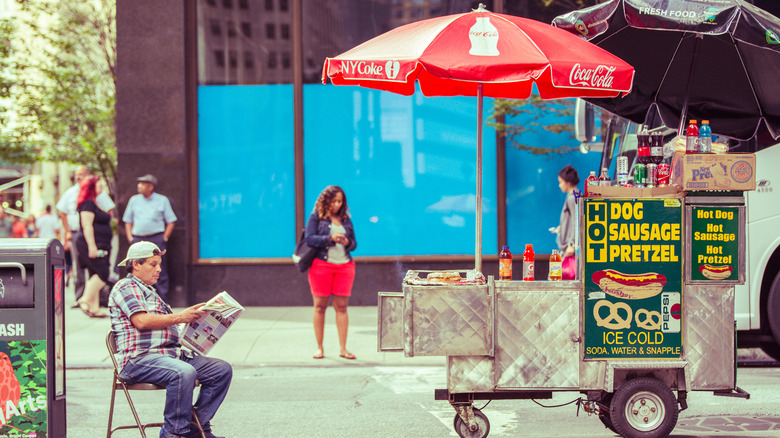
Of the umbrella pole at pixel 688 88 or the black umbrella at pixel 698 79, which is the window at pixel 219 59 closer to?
the black umbrella at pixel 698 79

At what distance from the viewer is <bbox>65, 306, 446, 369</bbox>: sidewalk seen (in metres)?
8.80

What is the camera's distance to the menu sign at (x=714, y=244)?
18.1 ft

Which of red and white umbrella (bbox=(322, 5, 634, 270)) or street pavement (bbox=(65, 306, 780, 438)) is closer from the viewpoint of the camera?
red and white umbrella (bbox=(322, 5, 634, 270))

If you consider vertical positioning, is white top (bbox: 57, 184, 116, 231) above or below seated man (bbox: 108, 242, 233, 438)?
above

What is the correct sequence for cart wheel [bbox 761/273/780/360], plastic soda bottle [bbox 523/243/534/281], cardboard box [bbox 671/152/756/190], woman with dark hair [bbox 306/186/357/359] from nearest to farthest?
cardboard box [bbox 671/152/756/190], plastic soda bottle [bbox 523/243/534/281], cart wheel [bbox 761/273/780/360], woman with dark hair [bbox 306/186/357/359]

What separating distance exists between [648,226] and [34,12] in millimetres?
15305

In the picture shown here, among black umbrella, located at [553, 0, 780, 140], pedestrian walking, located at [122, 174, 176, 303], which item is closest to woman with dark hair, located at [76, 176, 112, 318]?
pedestrian walking, located at [122, 174, 176, 303]

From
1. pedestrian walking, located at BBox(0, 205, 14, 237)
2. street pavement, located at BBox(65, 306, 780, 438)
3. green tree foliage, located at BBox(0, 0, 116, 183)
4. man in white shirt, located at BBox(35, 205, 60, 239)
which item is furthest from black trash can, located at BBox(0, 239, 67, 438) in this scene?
pedestrian walking, located at BBox(0, 205, 14, 237)

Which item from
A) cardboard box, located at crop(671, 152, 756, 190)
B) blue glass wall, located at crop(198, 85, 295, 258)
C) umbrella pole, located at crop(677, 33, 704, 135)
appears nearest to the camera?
cardboard box, located at crop(671, 152, 756, 190)

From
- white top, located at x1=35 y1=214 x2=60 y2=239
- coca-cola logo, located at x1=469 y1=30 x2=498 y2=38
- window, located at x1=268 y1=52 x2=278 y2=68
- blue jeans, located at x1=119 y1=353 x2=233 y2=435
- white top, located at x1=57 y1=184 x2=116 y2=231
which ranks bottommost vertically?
blue jeans, located at x1=119 y1=353 x2=233 y2=435

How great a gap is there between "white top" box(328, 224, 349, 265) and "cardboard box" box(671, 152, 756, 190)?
12.9 feet

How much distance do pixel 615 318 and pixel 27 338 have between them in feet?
11.6

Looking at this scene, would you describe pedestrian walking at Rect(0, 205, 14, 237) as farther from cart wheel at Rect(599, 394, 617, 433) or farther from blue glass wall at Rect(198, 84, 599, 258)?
cart wheel at Rect(599, 394, 617, 433)

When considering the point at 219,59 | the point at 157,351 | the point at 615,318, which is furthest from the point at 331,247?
the point at 219,59
